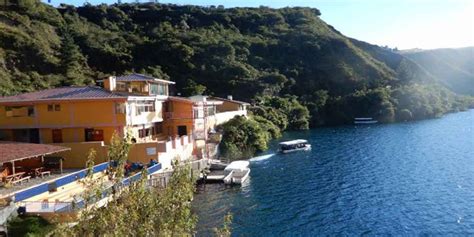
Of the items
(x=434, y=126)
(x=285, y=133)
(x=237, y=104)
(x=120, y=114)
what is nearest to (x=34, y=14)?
(x=237, y=104)

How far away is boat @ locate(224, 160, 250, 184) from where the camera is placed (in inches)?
1918

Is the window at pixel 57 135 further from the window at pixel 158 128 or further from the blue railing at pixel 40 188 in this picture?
the blue railing at pixel 40 188

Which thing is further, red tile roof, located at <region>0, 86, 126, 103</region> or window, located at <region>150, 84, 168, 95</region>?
window, located at <region>150, 84, 168, 95</region>

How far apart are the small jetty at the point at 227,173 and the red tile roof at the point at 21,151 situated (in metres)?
17.4

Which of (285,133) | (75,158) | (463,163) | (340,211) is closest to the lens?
(340,211)

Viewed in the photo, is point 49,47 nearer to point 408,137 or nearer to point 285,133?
point 285,133

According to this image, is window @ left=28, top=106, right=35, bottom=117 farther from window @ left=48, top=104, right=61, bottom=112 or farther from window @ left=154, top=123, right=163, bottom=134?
window @ left=154, top=123, right=163, bottom=134

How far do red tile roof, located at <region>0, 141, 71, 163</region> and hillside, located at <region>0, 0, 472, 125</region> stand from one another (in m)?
46.0

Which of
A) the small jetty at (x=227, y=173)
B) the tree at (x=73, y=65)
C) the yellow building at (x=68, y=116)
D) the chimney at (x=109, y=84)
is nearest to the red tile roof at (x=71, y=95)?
the yellow building at (x=68, y=116)

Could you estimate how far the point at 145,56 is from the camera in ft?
414

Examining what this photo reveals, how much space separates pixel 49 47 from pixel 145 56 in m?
28.5

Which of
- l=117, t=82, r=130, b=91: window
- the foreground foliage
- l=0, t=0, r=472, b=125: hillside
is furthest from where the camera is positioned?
l=0, t=0, r=472, b=125: hillside

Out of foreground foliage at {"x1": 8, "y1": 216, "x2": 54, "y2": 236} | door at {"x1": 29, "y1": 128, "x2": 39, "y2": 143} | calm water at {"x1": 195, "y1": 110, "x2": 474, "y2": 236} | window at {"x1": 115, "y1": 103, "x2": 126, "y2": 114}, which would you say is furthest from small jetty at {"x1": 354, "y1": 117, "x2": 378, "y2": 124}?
foreground foliage at {"x1": 8, "y1": 216, "x2": 54, "y2": 236}

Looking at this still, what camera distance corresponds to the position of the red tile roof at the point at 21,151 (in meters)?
34.0
